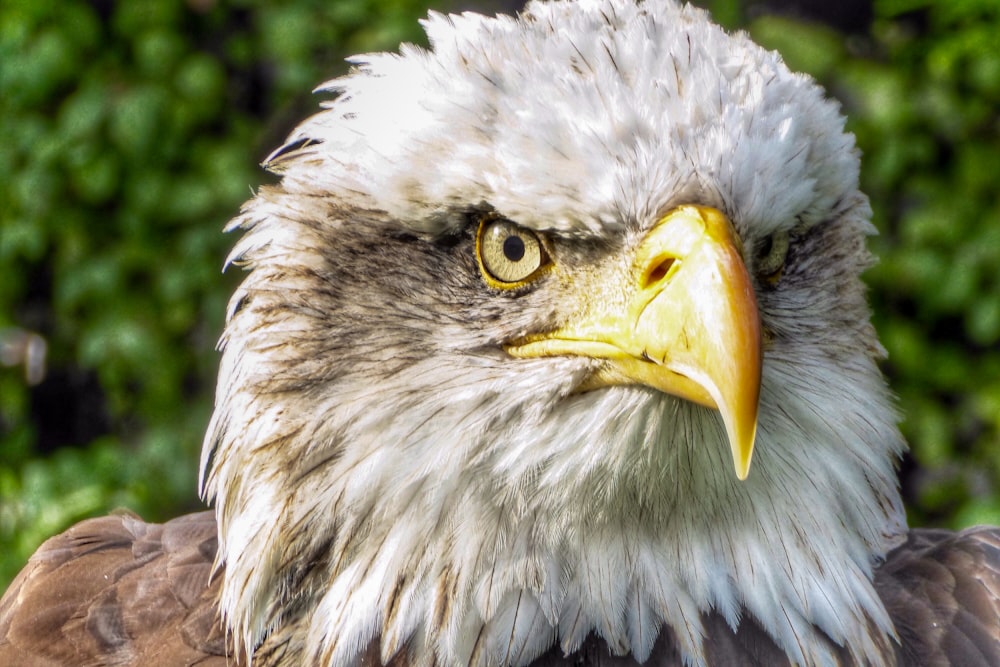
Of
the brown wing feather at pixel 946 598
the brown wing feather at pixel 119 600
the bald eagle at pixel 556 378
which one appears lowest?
the brown wing feather at pixel 119 600

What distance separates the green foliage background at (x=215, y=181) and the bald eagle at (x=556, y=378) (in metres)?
2.37

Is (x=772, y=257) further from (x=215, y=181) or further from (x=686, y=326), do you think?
(x=215, y=181)

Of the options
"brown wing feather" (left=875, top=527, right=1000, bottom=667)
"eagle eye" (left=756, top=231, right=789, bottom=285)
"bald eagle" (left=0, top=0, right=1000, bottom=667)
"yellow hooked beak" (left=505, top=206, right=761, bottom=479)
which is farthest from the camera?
"brown wing feather" (left=875, top=527, right=1000, bottom=667)

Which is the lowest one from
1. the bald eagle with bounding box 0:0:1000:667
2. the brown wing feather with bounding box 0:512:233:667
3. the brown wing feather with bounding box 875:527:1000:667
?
the brown wing feather with bounding box 0:512:233:667

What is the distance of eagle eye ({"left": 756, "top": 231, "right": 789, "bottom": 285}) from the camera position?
1528 millimetres

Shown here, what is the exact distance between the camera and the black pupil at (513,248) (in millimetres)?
1489

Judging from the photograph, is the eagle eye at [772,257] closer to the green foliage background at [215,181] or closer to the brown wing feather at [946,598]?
the brown wing feather at [946,598]

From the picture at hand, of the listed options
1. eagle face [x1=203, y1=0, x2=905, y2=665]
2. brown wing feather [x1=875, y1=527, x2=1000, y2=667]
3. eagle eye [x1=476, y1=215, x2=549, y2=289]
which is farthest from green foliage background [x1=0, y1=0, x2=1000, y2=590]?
eagle eye [x1=476, y1=215, x2=549, y2=289]

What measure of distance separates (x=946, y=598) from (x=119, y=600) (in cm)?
130

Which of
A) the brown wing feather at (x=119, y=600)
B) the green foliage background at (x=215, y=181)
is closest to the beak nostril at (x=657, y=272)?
the brown wing feather at (x=119, y=600)

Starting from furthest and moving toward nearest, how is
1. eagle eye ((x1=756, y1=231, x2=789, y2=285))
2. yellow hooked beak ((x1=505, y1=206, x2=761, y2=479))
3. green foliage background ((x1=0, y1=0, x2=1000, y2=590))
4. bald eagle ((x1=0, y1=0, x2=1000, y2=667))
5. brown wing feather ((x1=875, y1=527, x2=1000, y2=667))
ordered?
1. green foliage background ((x1=0, y1=0, x2=1000, y2=590))
2. brown wing feather ((x1=875, y1=527, x2=1000, y2=667))
3. eagle eye ((x1=756, y1=231, x2=789, y2=285))
4. bald eagle ((x1=0, y1=0, x2=1000, y2=667))
5. yellow hooked beak ((x1=505, y1=206, x2=761, y2=479))

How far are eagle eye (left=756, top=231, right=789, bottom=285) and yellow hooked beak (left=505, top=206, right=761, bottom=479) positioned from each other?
15cm

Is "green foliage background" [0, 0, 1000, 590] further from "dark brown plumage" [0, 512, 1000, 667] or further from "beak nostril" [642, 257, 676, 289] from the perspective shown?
"beak nostril" [642, 257, 676, 289]

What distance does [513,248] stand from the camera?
1.50m
